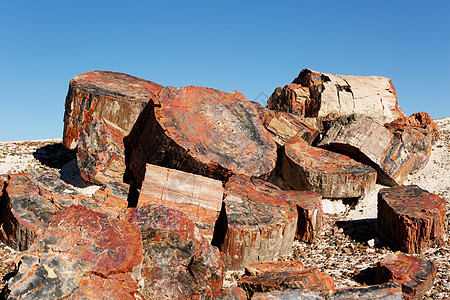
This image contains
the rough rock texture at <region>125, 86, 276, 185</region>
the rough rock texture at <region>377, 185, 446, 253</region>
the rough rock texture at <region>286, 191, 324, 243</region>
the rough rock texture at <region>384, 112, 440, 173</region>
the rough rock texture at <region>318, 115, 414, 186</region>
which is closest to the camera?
the rough rock texture at <region>377, 185, 446, 253</region>

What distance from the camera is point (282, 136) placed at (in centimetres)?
866

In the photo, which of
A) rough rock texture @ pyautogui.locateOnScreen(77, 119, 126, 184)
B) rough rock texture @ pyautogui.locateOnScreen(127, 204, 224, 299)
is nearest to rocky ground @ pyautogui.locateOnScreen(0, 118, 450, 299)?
rough rock texture @ pyautogui.locateOnScreen(77, 119, 126, 184)

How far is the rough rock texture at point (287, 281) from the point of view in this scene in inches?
176

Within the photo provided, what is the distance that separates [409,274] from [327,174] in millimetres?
2855

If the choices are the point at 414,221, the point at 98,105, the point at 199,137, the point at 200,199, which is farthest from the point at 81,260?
the point at 98,105

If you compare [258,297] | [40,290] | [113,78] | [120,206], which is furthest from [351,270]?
[113,78]

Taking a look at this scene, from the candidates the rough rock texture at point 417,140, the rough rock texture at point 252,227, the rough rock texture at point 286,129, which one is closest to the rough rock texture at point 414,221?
the rough rock texture at point 252,227

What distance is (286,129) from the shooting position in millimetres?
8742

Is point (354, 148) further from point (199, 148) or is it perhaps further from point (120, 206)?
point (120, 206)

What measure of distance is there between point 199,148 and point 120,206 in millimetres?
1490

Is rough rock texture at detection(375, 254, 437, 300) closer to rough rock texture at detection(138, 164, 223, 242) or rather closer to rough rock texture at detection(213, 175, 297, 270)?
rough rock texture at detection(213, 175, 297, 270)

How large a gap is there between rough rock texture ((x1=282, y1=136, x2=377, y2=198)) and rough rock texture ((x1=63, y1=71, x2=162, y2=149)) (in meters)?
2.98

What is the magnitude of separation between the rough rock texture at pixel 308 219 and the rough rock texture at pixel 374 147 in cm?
197

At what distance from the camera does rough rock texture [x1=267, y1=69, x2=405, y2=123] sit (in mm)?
11266
